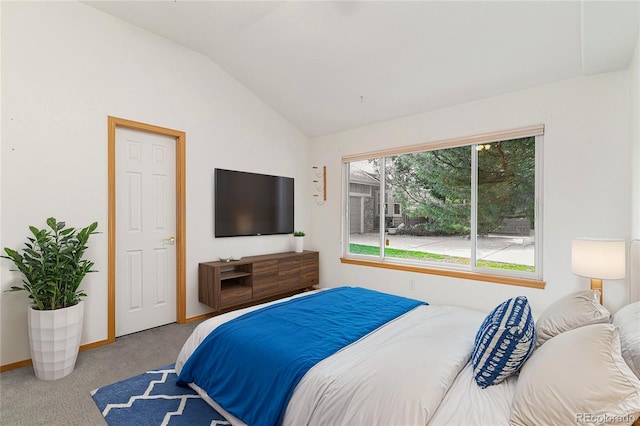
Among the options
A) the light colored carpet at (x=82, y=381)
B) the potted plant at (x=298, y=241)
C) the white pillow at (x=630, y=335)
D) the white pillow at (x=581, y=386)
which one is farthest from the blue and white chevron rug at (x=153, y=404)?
the potted plant at (x=298, y=241)

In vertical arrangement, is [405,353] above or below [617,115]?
below

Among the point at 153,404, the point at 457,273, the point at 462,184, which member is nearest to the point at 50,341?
the point at 153,404

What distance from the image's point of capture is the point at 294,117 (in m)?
4.59

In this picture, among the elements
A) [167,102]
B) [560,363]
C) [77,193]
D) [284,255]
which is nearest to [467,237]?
[284,255]

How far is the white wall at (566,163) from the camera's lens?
2641 mm

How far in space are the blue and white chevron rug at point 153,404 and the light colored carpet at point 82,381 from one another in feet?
0.27

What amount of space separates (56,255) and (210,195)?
5.48 ft

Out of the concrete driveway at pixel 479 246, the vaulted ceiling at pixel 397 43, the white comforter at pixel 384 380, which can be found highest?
the vaulted ceiling at pixel 397 43

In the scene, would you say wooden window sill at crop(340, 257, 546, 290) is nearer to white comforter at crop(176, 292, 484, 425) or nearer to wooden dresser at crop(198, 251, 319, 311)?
wooden dresser at crop(198, 251, 319, 311)

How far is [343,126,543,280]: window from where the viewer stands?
10.4 ft

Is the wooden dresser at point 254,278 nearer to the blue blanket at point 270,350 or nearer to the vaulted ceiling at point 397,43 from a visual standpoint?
the blue blanket at point 270,350

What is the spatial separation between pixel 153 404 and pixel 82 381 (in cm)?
76

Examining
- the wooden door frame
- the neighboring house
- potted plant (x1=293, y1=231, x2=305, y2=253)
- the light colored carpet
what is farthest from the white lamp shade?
the wooden door frame

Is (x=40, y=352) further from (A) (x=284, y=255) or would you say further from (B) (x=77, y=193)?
(A) (x=284, y=255)
